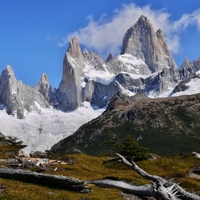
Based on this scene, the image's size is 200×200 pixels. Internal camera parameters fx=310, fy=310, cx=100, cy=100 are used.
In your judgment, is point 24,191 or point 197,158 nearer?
point 24,191

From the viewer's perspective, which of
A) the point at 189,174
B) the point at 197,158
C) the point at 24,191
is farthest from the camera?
the point at 197,158

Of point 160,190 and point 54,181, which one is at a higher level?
point 160,190

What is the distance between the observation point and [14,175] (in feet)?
83.7

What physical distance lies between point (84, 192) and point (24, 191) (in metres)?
5.13

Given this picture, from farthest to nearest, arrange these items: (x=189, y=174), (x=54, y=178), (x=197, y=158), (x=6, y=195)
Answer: (x=197, y=158), (x=189, y=174), (x=54, y=178), (x=6, y=195)

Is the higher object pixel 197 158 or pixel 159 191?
pixel 197 158

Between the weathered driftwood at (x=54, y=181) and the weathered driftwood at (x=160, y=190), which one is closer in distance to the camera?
the weathered driftwood at (x=160, y=190)

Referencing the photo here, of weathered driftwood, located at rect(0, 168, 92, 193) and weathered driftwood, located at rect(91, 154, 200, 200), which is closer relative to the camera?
weathered driftwood, located at rect(91, 154, 200, 200)

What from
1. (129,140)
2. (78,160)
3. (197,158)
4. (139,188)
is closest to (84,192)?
(139,188)

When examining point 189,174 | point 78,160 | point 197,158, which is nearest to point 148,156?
point 197,158

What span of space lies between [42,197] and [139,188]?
8.13 m

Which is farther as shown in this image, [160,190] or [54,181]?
[54,181]

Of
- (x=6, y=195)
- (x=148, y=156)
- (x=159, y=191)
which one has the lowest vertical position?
(x=6, y=195)

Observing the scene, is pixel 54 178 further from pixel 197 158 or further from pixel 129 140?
pixel 197 158
